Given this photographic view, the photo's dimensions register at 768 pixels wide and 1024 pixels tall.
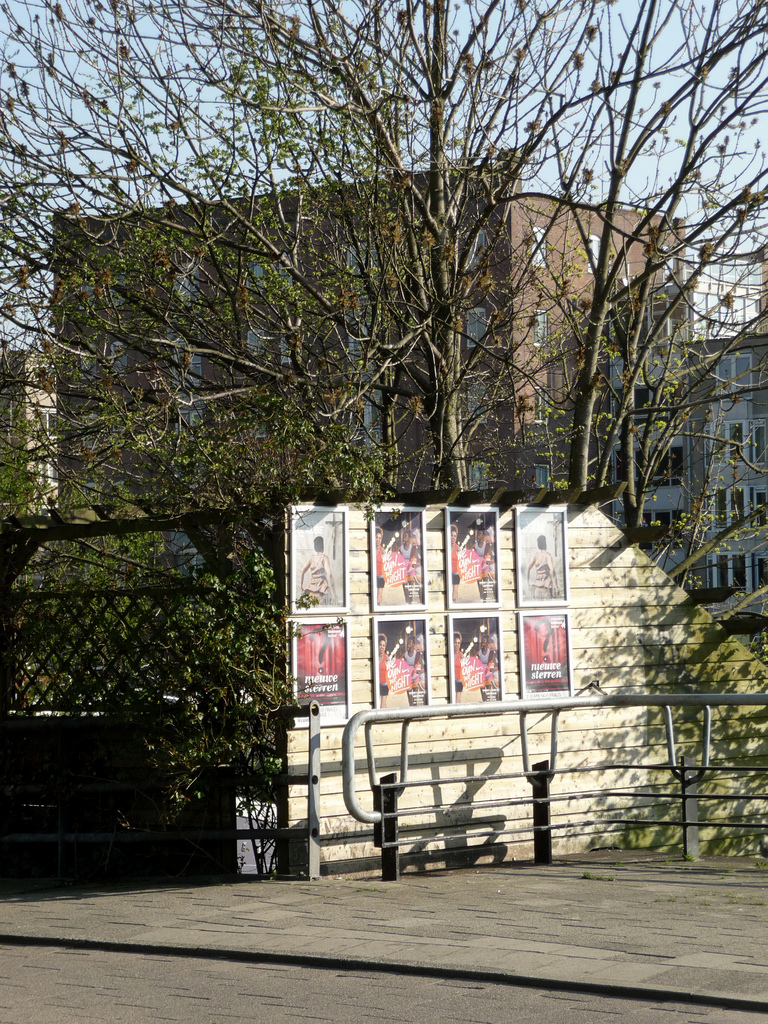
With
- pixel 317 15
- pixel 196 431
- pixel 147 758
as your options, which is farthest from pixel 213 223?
pixel 147 758

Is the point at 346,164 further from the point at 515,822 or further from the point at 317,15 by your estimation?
the point at 515,822

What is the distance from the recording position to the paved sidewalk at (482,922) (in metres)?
5.58

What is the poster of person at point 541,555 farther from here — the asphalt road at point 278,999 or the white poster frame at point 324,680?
the asphalt road at point 278,999

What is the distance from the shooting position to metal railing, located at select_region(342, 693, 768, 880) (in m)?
8.26

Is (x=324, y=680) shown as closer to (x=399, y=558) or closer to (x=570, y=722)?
(x=399, y=558)

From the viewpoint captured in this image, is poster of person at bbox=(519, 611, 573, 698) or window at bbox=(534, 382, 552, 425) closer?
poster of person at bbox=(519, 611, 573, 698)

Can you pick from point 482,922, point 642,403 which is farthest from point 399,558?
point 642,403

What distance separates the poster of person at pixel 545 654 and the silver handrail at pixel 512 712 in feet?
0.49

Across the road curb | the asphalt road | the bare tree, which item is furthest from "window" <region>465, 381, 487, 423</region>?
the asphalt road

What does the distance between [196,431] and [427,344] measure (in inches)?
123

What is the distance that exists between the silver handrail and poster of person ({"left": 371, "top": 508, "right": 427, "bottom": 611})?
86cm

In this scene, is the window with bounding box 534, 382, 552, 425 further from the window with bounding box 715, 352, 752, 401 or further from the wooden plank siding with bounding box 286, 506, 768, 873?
the wooden plank siding with bounding box 286, 506, 768, 873

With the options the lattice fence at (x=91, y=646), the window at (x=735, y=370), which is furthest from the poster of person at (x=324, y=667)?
the window at (x=735, y=370)

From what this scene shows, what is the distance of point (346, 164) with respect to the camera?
11695 millimetres
